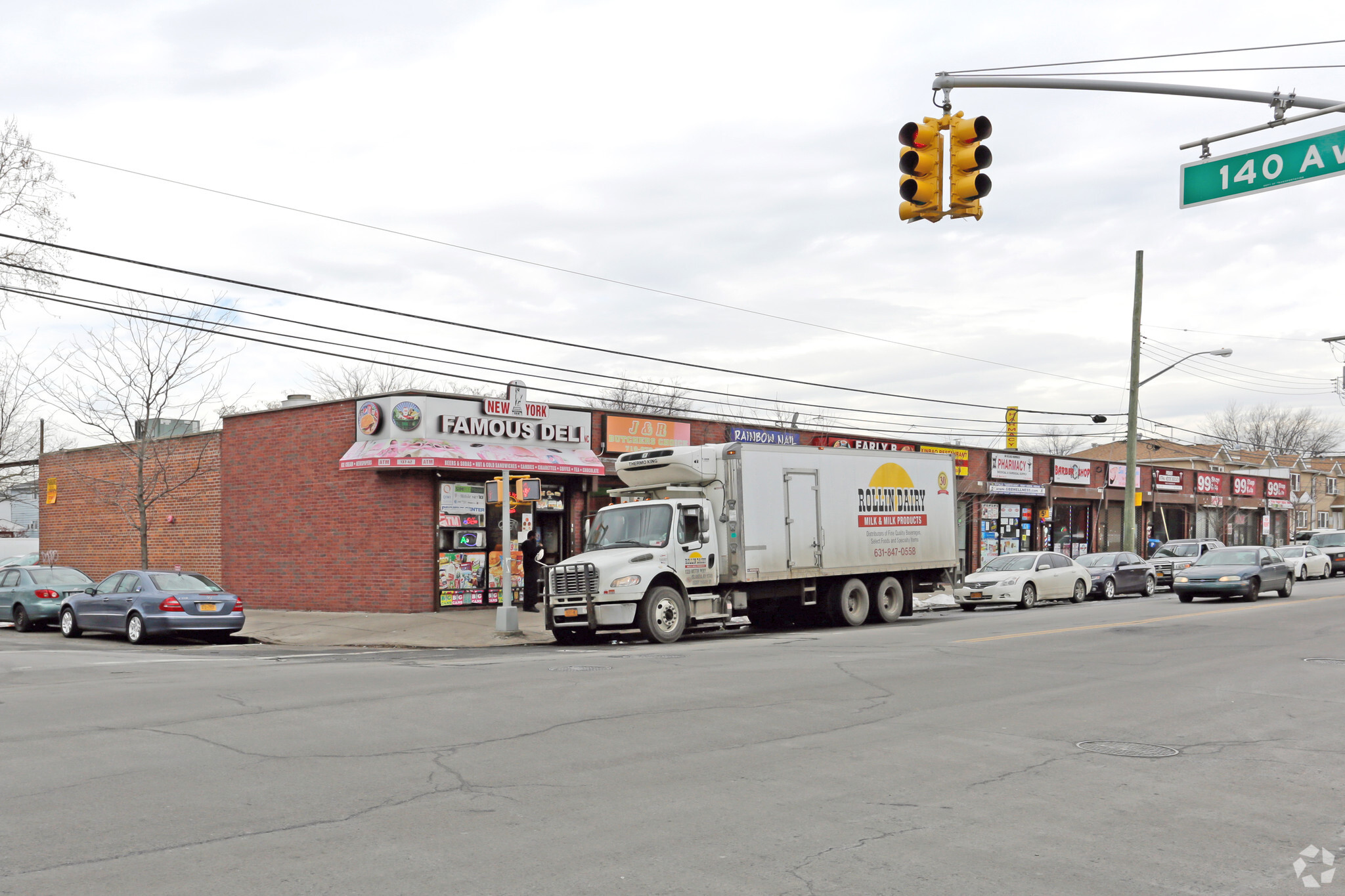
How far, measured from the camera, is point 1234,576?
2745 cm

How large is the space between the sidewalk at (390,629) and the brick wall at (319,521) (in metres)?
0.69

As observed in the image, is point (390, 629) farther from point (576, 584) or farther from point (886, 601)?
point (886, 601)

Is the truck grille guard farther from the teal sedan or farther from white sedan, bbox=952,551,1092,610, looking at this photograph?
white sedan, bbox=952,551,1092,610

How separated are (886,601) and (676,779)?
1617 centimetres

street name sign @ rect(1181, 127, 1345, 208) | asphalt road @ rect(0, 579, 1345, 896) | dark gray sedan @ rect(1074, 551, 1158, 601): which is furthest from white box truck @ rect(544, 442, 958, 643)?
dark gray sedan @ rect(1074, 551, 1158, 601)

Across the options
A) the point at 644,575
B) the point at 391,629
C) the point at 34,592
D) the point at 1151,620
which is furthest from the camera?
the point at 34,592

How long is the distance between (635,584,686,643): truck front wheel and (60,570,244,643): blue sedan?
7704 mm

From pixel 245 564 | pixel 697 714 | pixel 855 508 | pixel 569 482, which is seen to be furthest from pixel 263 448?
pixel 697 714

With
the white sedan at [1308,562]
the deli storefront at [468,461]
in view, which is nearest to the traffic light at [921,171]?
the deli storefront at [468,461]

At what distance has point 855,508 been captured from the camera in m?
21.8

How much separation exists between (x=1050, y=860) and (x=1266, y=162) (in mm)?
8384

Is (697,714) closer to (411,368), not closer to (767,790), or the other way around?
(767,790)

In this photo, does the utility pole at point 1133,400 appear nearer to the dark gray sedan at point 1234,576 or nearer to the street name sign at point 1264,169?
the dark gray sedan at point 1234,576

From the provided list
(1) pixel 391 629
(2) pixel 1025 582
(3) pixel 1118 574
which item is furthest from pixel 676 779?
(3) pixel 1118 574
